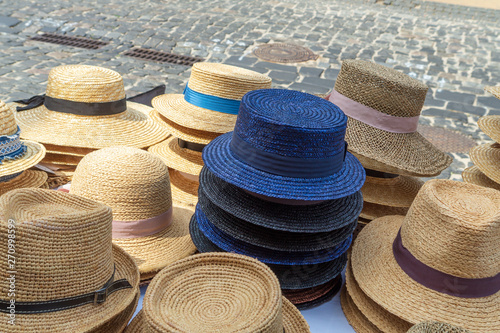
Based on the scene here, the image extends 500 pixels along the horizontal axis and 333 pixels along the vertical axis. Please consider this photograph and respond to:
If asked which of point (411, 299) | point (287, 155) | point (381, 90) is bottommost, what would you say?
point (411, 299)

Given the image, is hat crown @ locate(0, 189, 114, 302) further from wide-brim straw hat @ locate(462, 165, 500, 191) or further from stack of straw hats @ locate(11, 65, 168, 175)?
wide-brim straw hat @ locate(462, 165, 500, 191)

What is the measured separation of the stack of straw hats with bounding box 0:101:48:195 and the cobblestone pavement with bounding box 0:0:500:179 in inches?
114

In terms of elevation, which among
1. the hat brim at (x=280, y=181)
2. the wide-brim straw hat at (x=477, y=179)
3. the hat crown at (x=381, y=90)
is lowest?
the wide-brim straw hat at (x=477, y=179)

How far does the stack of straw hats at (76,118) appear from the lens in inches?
129

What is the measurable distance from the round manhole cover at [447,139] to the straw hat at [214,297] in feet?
14.4

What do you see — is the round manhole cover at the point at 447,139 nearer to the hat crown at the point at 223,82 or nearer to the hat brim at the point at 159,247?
the hat crown at the point at 223,82

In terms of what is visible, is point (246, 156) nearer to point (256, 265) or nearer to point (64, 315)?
point (256, 265)

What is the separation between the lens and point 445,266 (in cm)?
213

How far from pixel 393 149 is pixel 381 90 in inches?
13.9

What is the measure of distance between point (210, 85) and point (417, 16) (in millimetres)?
9601

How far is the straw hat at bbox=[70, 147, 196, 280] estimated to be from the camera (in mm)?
2416

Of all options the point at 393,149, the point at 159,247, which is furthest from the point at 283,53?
the point at 159,247

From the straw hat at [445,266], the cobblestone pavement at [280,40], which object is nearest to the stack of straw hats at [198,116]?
the straw hat at [445,266]

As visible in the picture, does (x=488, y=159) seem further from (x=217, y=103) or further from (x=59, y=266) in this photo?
(x=59, y=266)
